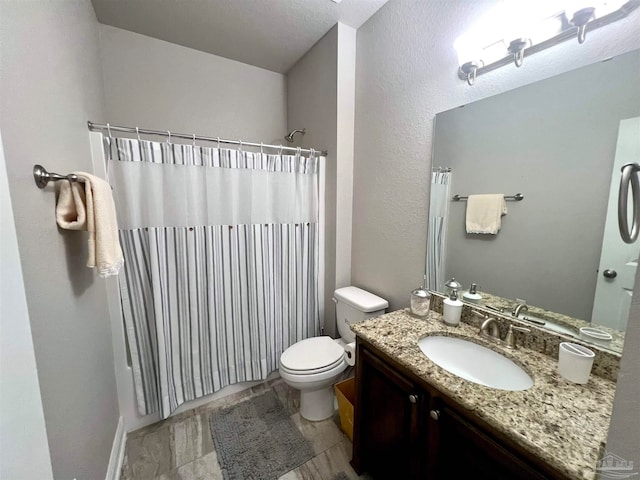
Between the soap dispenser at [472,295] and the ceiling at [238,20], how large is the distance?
1764mm

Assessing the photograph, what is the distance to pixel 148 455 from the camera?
4.67ft

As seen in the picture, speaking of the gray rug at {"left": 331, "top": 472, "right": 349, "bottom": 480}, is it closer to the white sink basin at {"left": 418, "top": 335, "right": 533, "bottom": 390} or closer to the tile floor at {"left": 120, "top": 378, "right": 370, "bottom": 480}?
the tile floor at {"left": 120, "top": 378, "right": 370, "bottom": 480}

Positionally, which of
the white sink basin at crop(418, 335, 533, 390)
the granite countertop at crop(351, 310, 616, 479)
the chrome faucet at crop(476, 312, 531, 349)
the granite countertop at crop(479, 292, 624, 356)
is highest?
the granite countertop at crop(479, 292, 624, 356)

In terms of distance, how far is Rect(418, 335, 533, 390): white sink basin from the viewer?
3.15ft

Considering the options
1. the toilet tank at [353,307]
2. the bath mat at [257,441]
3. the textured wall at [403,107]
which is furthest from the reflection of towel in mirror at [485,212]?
the bath mat at [257,441]

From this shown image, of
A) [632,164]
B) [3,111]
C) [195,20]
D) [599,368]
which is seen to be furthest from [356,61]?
[599,368]

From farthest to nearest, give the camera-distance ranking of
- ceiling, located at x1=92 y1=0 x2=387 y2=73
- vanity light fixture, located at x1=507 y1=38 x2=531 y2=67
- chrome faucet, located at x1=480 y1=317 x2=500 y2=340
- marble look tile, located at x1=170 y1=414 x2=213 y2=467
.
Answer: ceiling, located at x1=92 y1=0 x2=387 y2=73
marble look tile, located at x1=170 y1=414 x2=213 y2=467
chrome faucet, located at x1=480 y1=317 x2=500 y2=340
vanity light fixture, located at x1=507 y1=38 x2=531 y2=67

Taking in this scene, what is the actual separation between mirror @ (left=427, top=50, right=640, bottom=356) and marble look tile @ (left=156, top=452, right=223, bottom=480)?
5.38ft

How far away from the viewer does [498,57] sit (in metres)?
1.08

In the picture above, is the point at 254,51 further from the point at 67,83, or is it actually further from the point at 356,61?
the point at 67,83

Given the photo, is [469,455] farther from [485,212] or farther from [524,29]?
[524,29]

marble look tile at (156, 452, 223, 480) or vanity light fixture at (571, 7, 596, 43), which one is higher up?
vanity light fixture at (571, 7, 596, 43)

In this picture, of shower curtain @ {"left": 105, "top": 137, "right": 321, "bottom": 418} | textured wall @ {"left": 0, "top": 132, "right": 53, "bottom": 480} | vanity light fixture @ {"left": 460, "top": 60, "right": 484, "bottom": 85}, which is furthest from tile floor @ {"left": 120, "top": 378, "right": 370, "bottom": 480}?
vanity light fixture @ {"left": 460, "top": 60, "right": 484, "bottom": 85}

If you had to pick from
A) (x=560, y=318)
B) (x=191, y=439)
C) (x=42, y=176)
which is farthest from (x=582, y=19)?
(x=191, y=439)
